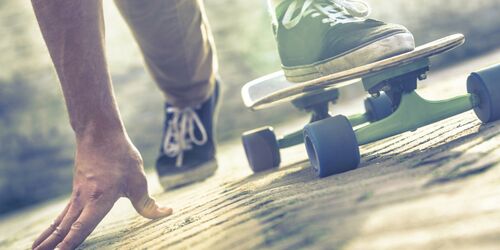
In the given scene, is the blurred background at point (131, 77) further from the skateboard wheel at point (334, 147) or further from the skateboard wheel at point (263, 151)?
the skateboard wheel at point (334, 147)

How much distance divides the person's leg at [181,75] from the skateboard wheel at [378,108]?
1.89 ft

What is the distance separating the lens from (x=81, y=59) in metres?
1.48

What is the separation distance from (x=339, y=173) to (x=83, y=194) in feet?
1.78

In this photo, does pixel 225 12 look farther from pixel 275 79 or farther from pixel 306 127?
pixel 306 127

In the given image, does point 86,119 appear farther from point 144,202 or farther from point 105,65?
point 144,202

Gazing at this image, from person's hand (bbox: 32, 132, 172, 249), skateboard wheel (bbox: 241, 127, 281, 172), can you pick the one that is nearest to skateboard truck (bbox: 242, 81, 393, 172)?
skateboard wheel (bbox: 241, 127, 281, 172)

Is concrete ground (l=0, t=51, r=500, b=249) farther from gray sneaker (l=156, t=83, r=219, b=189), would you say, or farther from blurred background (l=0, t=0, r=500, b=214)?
blurred background (l=0, t=0, r=500, b=214)

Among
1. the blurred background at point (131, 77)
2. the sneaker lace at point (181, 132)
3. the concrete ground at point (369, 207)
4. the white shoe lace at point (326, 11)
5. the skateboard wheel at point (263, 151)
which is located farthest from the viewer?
the blurred background at point (131, 77)

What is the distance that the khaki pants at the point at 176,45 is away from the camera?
2029 mm

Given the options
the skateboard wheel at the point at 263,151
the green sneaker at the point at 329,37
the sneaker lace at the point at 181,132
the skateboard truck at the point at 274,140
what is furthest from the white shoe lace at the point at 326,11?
the sneaker lace at the point at 181,132

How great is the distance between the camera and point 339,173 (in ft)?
4.90

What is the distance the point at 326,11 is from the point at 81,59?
0.57 m

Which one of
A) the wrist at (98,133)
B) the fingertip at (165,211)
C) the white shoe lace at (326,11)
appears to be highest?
the white shoe lace at (326,11)

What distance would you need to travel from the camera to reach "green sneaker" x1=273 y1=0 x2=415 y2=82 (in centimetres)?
151
